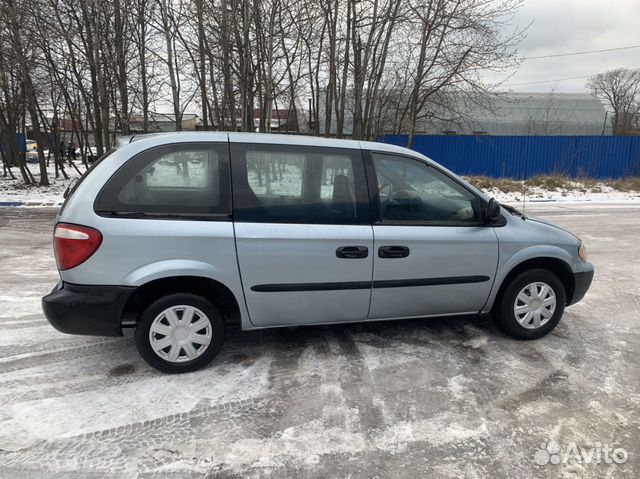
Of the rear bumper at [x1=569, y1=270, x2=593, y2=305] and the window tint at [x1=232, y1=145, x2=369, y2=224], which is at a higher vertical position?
the window tint at [x1=232, y1=145, x2=369, y2=224]

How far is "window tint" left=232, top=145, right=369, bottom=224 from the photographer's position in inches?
135

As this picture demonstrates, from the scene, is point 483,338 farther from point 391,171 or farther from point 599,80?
point 599,80

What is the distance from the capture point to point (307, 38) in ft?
51.2

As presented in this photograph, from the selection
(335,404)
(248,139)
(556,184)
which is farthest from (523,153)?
(335,404)

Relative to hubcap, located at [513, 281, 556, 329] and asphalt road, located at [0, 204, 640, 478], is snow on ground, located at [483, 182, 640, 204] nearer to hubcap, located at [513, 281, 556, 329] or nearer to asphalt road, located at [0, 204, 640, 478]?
hubcap, located at [513, 281, 556, 329]

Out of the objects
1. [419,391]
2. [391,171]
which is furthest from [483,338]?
[391,171]

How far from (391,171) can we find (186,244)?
1677mm

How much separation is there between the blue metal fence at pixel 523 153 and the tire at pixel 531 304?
19.0 meters

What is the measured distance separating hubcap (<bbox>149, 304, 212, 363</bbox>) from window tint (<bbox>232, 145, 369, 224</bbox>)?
2.61ft

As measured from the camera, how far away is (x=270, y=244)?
3393 millimetres

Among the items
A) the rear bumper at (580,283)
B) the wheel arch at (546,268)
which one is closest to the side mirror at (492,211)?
the wheel arch at (546,268)

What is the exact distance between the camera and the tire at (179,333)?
333 centimetres

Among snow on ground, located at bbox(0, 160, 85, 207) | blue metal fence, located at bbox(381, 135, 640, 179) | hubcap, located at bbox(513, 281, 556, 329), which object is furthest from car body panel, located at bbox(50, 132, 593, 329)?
blue metal fence, located at bbox(381, 135, 640, 179)

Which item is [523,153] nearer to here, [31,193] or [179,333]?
[31,193]
